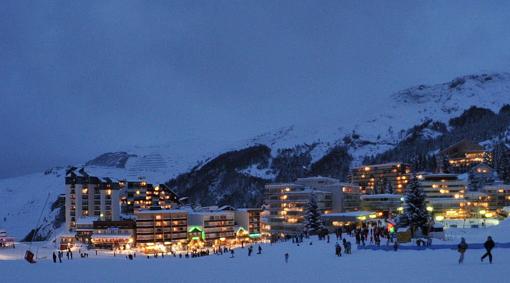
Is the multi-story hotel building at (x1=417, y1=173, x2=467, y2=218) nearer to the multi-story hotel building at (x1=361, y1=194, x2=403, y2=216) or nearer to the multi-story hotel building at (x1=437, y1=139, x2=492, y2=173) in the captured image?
the multi-story hotel building at (x1=361, y1=194, x2=403, y2=216)

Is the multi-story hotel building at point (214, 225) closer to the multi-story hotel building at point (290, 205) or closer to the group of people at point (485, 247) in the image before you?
the multi-story hotel building at point (290, 205)

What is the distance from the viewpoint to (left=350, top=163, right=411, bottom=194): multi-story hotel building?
147500mm

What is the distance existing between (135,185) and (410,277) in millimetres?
126077

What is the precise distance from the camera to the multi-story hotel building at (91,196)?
11800 centimetres

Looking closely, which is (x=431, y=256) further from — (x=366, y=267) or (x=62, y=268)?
(x=62, y=268)

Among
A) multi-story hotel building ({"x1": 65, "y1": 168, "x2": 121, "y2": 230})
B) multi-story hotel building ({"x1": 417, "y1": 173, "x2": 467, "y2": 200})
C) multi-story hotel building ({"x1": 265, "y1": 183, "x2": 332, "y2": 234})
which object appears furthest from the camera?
multi-story hotel building ({"x1": 65, "y1": 168, "x2": 121, "y2": 230})

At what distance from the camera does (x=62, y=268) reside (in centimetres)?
3197

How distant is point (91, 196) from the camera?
396ft

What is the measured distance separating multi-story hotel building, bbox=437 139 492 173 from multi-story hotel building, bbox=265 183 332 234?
79.8 m

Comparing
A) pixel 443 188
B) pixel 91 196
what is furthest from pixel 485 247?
pixel 91 196

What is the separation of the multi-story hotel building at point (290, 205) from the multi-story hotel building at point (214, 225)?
29.0 ft

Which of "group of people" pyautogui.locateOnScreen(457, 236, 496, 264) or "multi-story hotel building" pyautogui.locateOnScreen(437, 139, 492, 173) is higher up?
"multi-story hotel building" pyautogui.locateOnScreen(437, 139, 492, 173)

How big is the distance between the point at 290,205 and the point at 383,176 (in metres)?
58.6

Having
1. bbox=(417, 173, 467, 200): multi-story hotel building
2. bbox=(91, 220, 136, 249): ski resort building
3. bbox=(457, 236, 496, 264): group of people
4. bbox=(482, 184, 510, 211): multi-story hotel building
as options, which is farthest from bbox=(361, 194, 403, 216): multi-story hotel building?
bbox=(457, 236, 496, 264): group of people
